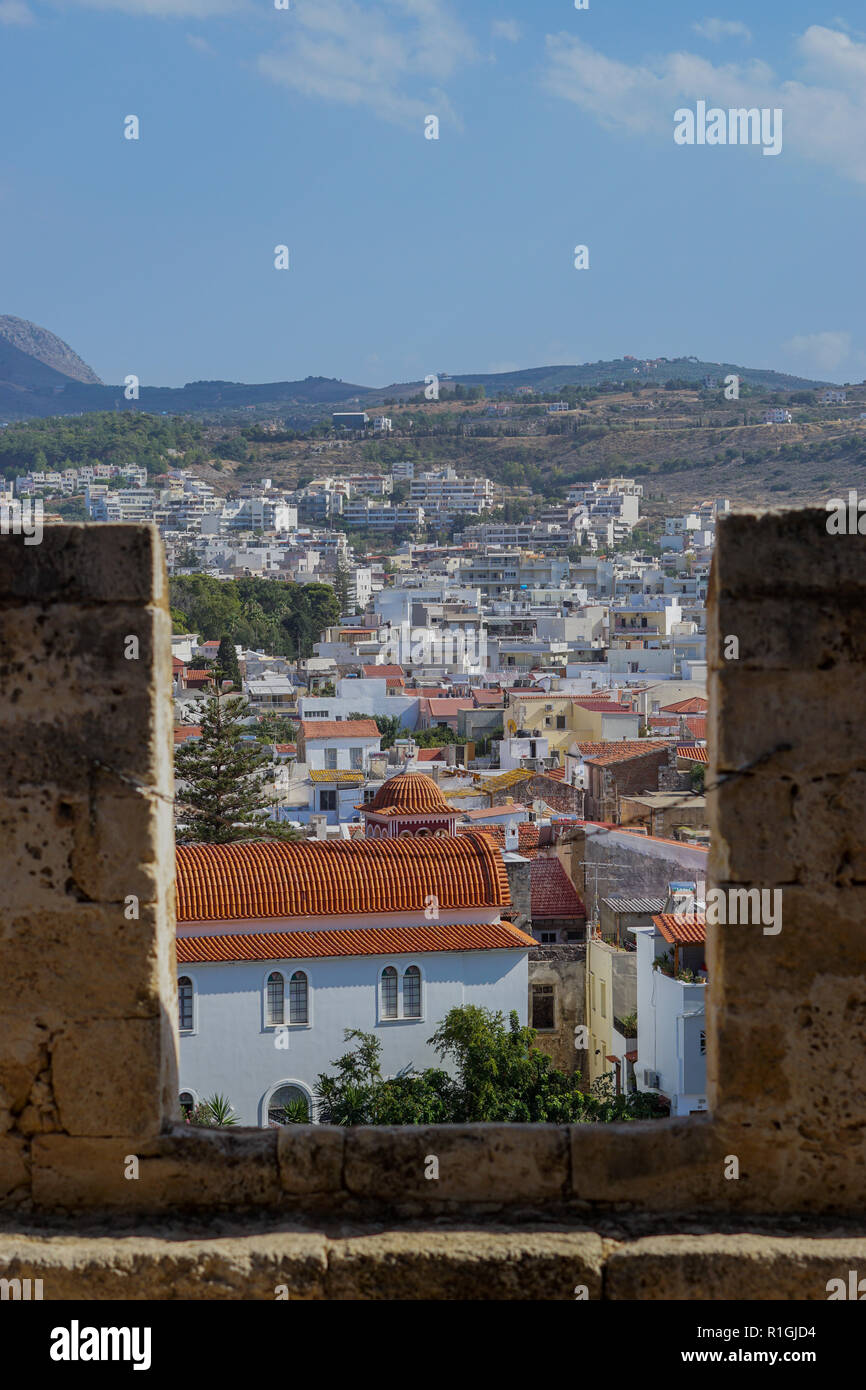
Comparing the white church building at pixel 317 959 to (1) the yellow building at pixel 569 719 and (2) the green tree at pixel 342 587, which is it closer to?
→ (1) the yellow building at pixel 569 719

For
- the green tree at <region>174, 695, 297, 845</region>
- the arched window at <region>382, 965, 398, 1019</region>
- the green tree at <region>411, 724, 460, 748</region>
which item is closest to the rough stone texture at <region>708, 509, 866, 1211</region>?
the arched window at <region>382, 965, 398, 1019</region>

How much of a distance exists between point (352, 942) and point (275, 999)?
1100 millimetres

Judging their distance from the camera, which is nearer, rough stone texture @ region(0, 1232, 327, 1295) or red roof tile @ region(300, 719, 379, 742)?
rough stone texture @ region(0, 1232, 327, 1295)

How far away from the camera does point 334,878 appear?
18484mm

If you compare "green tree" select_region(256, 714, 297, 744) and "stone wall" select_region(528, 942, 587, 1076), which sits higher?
"green tree" select_region(256, 714, 297, 744)

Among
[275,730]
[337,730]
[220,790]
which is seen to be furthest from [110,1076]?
[275,730]

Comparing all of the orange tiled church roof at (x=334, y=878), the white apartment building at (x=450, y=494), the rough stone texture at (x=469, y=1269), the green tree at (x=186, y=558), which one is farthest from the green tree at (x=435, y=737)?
the white apartment building at (x=450, y=494)

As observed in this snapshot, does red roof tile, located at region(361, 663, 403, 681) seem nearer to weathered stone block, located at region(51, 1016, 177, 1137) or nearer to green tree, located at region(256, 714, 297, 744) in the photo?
green tree, located at region(256, 714, 297, 744)

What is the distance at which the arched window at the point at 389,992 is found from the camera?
18.3 m

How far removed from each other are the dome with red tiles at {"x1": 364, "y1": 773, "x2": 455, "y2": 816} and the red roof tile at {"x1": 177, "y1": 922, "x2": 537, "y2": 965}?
874cm

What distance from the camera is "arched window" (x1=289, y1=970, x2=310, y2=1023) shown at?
17984mm

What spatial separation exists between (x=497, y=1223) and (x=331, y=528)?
168 m

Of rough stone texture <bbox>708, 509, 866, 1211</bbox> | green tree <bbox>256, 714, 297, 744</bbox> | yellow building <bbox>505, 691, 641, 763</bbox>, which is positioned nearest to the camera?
rough stone texture <bbox>708, 509, 866, 1211</bbox>

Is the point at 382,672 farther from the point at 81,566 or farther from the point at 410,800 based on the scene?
the point at 81,566
